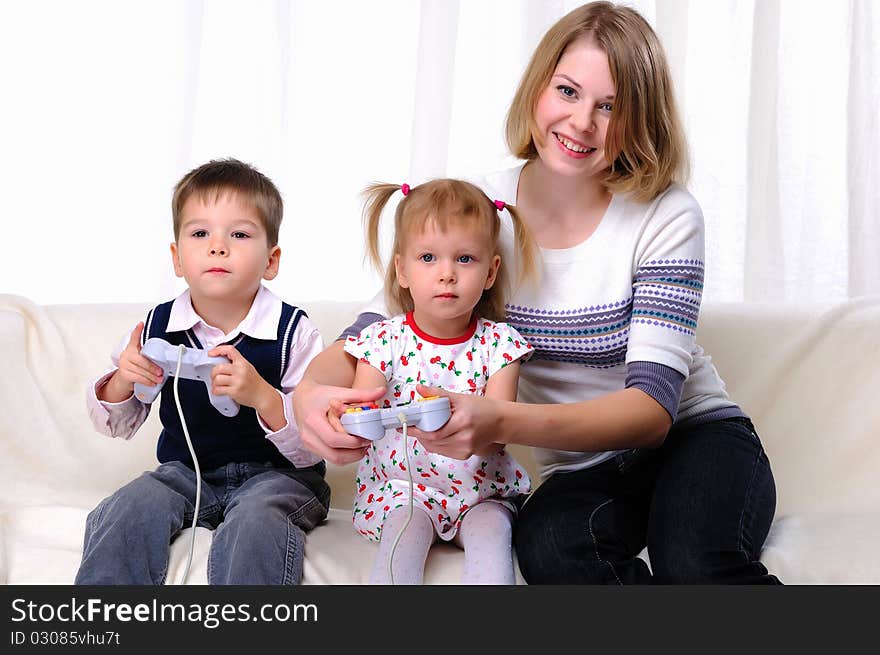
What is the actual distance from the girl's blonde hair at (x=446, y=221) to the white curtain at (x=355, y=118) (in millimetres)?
916

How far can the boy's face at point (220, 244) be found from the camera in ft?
4.99

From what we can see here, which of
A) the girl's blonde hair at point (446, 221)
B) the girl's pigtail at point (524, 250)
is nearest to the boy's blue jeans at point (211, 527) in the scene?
the girl's blonde hair at point (446, 221)

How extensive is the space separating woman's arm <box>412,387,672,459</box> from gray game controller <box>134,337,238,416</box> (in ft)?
1.13

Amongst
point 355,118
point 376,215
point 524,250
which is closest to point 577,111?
point 524,250

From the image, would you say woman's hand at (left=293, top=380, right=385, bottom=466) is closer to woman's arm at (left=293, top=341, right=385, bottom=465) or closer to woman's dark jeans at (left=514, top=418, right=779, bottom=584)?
woman's arm at (left=293, top=341, right=385, bottom=465)

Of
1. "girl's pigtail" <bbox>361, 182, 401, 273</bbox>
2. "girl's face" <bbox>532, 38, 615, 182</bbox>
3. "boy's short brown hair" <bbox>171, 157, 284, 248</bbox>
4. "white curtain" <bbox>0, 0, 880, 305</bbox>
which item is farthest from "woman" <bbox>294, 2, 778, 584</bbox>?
"white curtain" <bbox>0, 0, 880, 305</bbox>

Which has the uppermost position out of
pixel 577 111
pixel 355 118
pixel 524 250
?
pixel 355 118

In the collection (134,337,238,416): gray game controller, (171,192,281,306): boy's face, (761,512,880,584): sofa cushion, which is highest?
(171,192,281,306): boy's face

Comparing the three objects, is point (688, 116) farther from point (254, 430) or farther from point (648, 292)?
point (254, 430)

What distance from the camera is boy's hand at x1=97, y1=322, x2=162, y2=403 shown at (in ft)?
4.85

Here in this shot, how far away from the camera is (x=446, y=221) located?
1.44 m

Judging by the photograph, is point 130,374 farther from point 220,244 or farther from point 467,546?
point 467,546

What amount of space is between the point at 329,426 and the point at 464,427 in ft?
0.61

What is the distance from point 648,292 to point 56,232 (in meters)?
1.72
